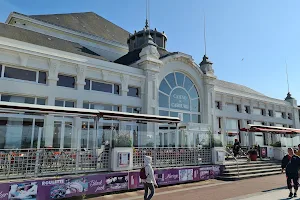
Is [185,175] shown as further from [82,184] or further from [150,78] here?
[150,78]

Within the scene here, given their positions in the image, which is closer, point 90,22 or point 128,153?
point 128,153

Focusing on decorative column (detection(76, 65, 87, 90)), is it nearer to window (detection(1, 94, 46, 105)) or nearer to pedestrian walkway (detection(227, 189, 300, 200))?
window (detection(1, 94, 46, 105))

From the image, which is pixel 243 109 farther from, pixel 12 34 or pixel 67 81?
pixel 12 34

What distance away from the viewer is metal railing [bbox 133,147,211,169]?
1221cm

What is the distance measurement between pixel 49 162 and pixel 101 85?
31.9 feet

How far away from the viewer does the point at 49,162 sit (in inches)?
384

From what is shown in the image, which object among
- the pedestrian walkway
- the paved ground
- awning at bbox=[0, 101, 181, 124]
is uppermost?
awning at bbox=[0, 101, 181, 124]

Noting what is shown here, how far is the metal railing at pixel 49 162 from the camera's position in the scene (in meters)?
8.91

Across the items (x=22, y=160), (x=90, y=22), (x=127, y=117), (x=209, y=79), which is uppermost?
(x=90, y=22)

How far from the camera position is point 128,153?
1142 cm

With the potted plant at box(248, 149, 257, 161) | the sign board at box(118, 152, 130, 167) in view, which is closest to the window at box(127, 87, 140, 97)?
the sign board at box(118, 152, 130, 167)

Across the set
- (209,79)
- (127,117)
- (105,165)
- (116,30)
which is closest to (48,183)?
(105,165)

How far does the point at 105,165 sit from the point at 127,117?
102 inches

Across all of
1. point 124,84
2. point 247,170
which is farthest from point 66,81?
point 247,170
